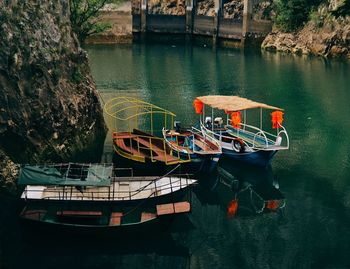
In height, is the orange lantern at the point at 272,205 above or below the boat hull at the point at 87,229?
below

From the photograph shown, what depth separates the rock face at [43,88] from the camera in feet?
121

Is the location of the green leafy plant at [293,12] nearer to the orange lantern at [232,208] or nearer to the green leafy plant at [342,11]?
the green leafy plant at [342,11]

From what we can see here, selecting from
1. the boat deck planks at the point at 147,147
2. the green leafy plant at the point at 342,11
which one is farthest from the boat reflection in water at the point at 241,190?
the green leafy plant at the point at 342,11

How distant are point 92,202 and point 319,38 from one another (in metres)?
95.5

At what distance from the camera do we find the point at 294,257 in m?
30.7

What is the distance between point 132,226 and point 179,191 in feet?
16.1

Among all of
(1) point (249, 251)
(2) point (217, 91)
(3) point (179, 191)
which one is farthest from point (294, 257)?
(2) point (217, 91)

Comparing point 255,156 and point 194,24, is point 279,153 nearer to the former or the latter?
point 255,156

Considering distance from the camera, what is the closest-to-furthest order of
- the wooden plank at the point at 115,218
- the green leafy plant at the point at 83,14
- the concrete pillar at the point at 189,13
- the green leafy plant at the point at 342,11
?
the wooden plank at the point at 115,218 → the green leafy plant at the point at 342,11 → the green leafy plant at the point at 83,14 → the concrete pillar at the point at 189,13

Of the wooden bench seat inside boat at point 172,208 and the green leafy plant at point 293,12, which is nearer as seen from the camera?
the wooden bench seat inside boat at point 172,208

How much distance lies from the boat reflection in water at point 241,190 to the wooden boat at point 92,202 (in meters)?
5.29

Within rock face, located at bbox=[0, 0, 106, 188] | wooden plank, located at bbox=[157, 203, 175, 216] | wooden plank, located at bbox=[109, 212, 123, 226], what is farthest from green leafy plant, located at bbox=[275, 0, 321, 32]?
wooden plank, located at bbox=[109, 212, 123, 226]

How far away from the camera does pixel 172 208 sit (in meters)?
32.0

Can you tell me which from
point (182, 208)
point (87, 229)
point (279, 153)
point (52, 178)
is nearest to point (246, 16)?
point (279, 153)
